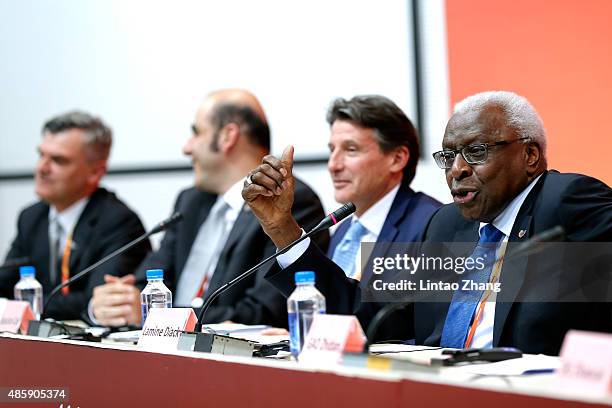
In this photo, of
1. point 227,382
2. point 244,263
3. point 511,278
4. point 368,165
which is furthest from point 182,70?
point 227,382

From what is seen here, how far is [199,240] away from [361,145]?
0.93 metres

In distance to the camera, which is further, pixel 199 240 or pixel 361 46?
pixel 361 46

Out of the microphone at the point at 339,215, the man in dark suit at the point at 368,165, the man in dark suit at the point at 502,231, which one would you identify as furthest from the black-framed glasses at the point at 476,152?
the man in dark suit at the point at 368,165

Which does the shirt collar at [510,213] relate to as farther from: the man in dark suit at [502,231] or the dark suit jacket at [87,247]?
the dark suit jacket at [87,247]

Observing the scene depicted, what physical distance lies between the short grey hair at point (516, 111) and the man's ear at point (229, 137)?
5.20 ft

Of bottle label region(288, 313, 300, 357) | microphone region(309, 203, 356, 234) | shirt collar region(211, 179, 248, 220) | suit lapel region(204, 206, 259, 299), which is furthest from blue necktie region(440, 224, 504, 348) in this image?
shirt collar region(211, 179, 248, 220)

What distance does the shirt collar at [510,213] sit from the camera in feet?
8.45

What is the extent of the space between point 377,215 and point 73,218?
178 centimetres

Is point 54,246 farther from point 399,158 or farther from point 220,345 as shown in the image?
point 220,345

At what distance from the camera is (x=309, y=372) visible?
5.91 ft

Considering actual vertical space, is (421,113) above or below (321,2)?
below

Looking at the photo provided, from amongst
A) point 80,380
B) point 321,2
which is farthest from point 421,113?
point 80,380

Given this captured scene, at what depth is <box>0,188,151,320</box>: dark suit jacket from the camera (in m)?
4.21

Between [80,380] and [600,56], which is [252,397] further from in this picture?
[600,56]
